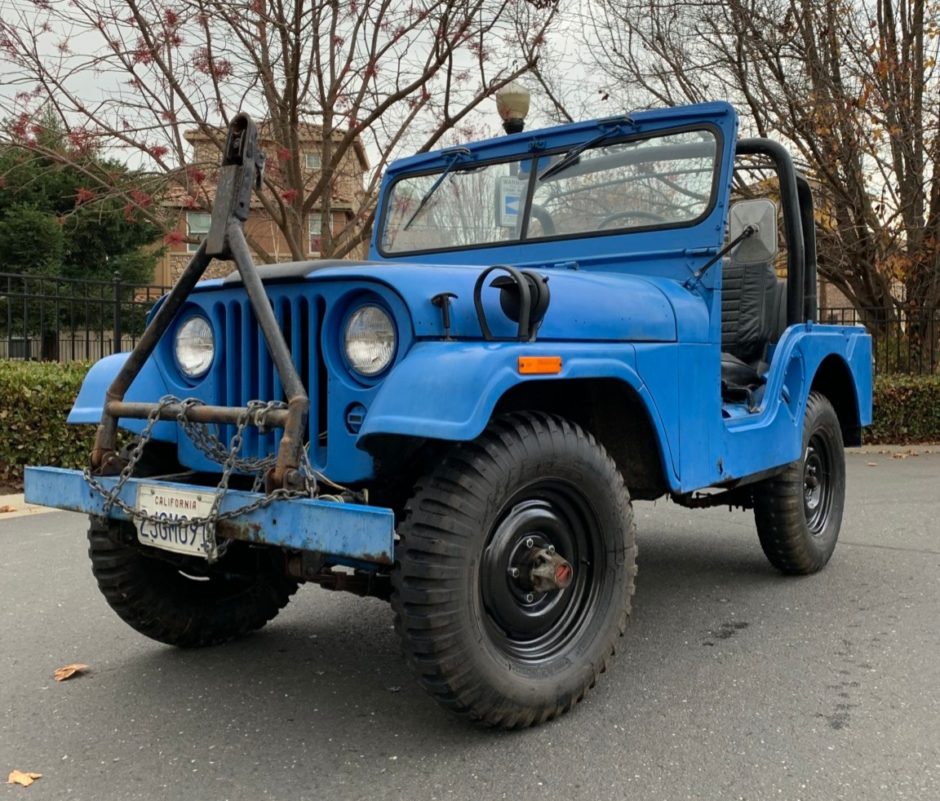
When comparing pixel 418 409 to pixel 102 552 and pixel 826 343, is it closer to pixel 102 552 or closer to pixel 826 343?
pixel 102 552

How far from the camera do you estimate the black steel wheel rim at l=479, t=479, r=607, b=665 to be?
258 cm

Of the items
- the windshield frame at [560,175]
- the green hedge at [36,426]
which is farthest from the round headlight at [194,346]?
the green hedge at [36,426]

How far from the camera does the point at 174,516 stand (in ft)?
8.34

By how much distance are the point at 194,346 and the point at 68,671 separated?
4.28ft

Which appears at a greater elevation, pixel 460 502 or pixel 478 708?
pixel 460 502

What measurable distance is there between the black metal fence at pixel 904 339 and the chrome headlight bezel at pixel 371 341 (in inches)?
426

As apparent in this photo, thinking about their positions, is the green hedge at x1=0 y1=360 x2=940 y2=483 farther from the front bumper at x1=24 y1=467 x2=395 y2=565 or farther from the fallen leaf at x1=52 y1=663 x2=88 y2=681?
the front bumper at x1=24 y1=467 x2=395 y2=565

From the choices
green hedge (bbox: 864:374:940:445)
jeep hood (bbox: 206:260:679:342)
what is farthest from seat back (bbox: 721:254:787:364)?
green hedge (bbox: 864:374:940:445)

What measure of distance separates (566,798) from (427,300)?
139cm

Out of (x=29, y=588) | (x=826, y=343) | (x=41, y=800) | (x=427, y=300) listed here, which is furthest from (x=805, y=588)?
(x=29, y=588)

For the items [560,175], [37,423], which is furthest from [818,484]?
[37,423]

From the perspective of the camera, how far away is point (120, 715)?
2877 millimetres

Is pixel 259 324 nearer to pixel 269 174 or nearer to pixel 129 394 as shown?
pixel 129 394

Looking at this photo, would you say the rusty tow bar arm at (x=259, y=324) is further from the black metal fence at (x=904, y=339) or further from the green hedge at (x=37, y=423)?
the black metal fence at (x=904, y=339)
